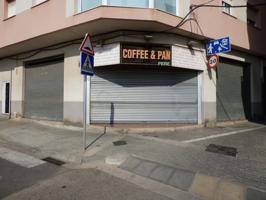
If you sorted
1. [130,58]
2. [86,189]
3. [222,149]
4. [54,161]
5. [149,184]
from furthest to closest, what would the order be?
[130,58] → [222,149] → [54,161] → [149,184] → [86,189]

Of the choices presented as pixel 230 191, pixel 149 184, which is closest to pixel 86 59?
pixel 149 184

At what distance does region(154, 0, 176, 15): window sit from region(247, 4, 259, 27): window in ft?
21.0

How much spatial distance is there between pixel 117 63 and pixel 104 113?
7.49ft

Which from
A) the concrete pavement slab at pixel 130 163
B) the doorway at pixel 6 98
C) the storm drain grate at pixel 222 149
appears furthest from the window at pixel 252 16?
the doorway at pixel 6 98

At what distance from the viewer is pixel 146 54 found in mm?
9359

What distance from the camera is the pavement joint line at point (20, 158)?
599 centimetres

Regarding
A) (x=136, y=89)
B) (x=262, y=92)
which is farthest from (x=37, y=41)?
(x=262, y=92)

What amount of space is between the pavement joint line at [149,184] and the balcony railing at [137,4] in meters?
5.87

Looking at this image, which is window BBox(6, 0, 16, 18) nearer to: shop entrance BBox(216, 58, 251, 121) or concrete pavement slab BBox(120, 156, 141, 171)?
concrete pavement slab BBox(120, 156, 141, 171)

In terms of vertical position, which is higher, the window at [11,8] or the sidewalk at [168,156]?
the window at [11,8]

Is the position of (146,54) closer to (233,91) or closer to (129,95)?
(129,95)

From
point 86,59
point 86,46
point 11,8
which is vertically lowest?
point 86,59

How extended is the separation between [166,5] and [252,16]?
7357mm

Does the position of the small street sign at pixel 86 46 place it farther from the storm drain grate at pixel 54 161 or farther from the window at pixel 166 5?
the window at pixel 166 5
